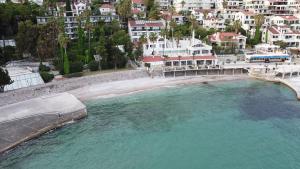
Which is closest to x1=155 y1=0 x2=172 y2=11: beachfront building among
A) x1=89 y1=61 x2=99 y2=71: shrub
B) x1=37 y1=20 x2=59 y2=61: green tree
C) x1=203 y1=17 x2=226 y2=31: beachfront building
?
x1=203 y1=17 x2=226 y2=31: beachfront building

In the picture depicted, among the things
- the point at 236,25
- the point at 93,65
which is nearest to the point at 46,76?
the point at 93,65

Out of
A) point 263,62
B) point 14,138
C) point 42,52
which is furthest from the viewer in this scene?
point 263,62

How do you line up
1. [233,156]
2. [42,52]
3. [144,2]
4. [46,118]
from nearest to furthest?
[233,156] < [46,118] < [42,52] < [144,2]

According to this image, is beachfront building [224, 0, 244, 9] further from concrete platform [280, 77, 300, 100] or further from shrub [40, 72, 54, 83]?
shrub [40, 72, 54, 83]

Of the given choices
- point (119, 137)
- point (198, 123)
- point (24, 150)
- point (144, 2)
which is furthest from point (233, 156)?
point (144, 2)

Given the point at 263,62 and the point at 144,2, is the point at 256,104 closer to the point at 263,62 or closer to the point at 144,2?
the point at 263,62

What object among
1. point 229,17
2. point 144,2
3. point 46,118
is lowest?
point 46,118
